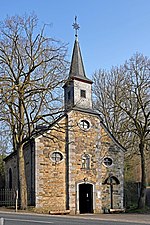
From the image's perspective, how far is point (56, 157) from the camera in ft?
104

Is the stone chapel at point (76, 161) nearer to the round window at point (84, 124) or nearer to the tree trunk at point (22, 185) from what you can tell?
the round window at point (84, 124)

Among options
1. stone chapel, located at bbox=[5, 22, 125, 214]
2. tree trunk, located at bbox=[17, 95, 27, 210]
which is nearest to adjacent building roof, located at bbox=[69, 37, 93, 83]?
stone chapel, located at bbox=[5, 22, 125, 214]

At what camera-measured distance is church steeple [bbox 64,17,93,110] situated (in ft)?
111

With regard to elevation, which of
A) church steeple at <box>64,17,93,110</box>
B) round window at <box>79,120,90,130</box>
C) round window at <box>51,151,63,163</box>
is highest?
church steeple at <box>64,17,93,110</box>

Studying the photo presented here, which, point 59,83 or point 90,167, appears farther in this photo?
point 90,167

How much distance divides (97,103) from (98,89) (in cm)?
163

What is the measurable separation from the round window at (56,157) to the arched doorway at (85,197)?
10.4 ft

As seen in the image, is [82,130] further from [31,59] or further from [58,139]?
[31,59]

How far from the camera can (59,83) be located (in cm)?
2711

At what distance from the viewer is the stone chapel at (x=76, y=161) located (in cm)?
3052

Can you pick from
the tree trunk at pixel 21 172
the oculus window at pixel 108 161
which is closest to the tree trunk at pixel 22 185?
the tree trunk at pixel 21 172

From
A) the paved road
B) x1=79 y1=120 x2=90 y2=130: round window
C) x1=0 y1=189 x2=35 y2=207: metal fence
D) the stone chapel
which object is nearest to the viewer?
the paved road

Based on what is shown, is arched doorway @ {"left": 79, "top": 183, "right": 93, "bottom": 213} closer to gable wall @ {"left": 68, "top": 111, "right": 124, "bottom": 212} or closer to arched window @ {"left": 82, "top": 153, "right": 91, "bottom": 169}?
gable wall @ {"left": 68, "top": 111, "right": 124, "bottom": 212}

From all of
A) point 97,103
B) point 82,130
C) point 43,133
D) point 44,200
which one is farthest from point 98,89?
point 44,200
